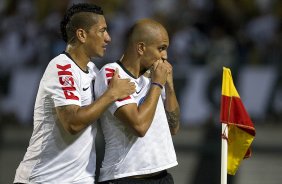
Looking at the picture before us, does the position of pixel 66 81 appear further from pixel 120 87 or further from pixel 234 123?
pixel 234 123

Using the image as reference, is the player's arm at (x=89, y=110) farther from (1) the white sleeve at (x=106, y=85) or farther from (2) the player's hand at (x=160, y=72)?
(2) the player's hand at (x=160, y=72)

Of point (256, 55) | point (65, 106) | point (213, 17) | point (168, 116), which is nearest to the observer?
point (65, 106)

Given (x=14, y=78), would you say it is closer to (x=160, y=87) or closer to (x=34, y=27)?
(x=34, y=27)

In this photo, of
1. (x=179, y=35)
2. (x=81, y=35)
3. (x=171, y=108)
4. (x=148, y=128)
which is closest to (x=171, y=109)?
(x=171, y=108)

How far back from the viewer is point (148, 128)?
201 inches

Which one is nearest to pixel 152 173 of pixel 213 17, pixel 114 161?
pixel 114 161

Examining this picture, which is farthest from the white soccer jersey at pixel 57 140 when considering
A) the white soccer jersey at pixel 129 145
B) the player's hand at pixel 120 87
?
the player's hand at pixel 120 87

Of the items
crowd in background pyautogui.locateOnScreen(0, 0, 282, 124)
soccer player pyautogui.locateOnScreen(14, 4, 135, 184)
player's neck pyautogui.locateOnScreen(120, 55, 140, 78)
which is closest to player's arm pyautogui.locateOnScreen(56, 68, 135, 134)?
soccer player pyautogui.locateOnScreen(14, 4, 135, 184)

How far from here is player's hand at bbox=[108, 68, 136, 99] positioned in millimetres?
5070

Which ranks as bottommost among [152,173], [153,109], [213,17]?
[152,173]

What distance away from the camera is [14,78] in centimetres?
1058

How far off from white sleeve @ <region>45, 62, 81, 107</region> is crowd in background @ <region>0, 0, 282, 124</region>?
466cm

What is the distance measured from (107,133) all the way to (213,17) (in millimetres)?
6181

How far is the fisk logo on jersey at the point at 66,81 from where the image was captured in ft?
16.7
